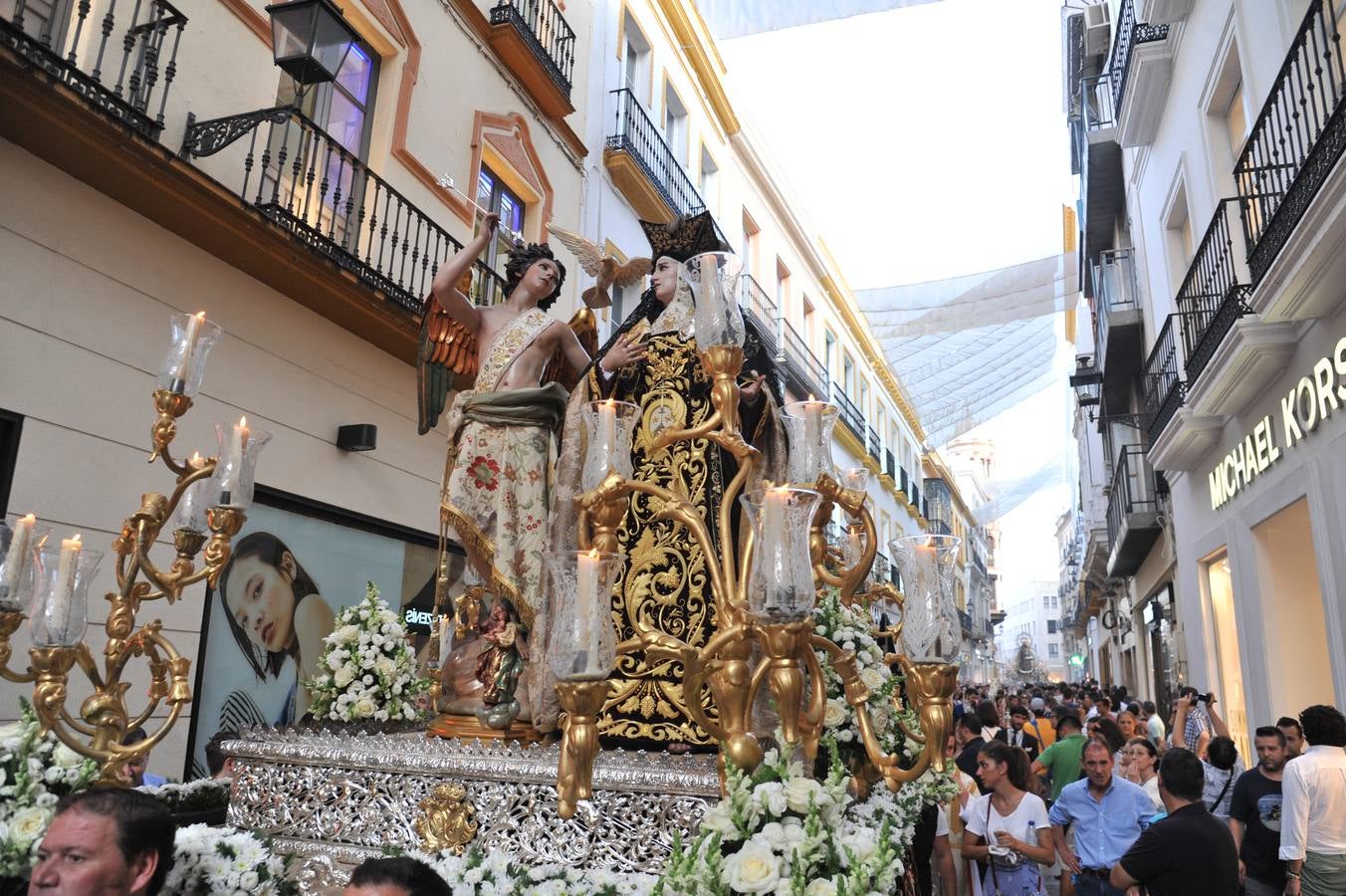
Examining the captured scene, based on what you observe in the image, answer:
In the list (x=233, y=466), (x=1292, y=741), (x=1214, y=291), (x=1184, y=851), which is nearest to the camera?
(x=233, y=466)

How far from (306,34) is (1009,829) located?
207 inches

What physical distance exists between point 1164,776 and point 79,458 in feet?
16.7

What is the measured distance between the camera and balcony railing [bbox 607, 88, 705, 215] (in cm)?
1119

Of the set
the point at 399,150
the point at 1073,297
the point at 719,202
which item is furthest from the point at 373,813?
the point at 719,202

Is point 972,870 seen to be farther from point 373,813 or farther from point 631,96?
point 631,96

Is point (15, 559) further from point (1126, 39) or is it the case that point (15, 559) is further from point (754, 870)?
point (1126, 39)

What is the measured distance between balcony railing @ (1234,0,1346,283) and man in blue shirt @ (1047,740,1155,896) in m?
2.87

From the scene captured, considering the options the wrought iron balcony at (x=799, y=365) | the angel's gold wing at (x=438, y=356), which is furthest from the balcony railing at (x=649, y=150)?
the angel's gold wing at (x=438, y=356)

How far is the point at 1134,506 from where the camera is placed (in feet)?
45.1

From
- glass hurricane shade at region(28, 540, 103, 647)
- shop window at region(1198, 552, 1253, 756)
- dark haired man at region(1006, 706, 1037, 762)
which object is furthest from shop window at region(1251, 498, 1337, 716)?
glass hurricane shade at region(28, 540, 103, 647)

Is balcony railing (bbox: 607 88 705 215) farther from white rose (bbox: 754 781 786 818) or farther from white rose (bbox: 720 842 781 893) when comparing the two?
white rose (bbox: 720 842 781 893)

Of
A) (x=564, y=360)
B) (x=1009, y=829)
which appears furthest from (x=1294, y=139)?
(x=564, y=360)

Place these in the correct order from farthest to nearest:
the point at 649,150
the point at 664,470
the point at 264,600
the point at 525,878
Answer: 1. the point at 649,150
2. the point at 264,600
3. the point at 664,470
4. the point at 525,878

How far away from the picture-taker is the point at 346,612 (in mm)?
4383
